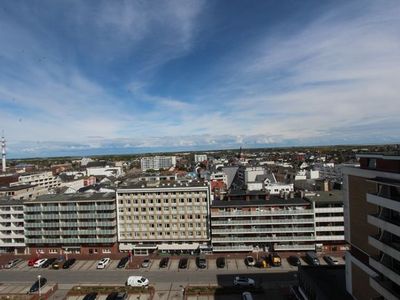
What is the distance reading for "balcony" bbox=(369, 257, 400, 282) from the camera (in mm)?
27603

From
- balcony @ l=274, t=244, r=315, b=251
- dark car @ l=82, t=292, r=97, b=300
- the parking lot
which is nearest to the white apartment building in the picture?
the parking lot

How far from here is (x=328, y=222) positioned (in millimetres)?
68438

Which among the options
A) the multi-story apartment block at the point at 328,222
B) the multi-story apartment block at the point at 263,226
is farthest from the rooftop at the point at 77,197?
the multi-story apartment block at the point at 328,222

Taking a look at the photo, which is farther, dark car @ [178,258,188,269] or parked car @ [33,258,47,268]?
parked car @ [33,258,47,268]

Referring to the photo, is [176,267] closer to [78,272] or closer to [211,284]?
[211,284]

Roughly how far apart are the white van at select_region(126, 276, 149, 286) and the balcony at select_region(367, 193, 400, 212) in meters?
40.5

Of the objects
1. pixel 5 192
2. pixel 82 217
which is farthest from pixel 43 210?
pixel 5 192

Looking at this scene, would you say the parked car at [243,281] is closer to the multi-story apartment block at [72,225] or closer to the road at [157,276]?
the road at [157,276]

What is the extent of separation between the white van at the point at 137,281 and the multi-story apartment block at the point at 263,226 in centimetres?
1894

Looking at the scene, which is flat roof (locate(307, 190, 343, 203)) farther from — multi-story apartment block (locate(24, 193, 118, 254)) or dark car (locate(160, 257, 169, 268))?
multi-story apartment block (locate(24, 193, 118, 254))

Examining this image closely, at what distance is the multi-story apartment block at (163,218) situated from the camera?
73188 mm

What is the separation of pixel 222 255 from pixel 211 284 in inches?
563

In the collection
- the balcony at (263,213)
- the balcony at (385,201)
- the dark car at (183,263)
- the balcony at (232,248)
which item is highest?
the balcony at (385,201)

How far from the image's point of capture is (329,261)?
63969 millimetres
